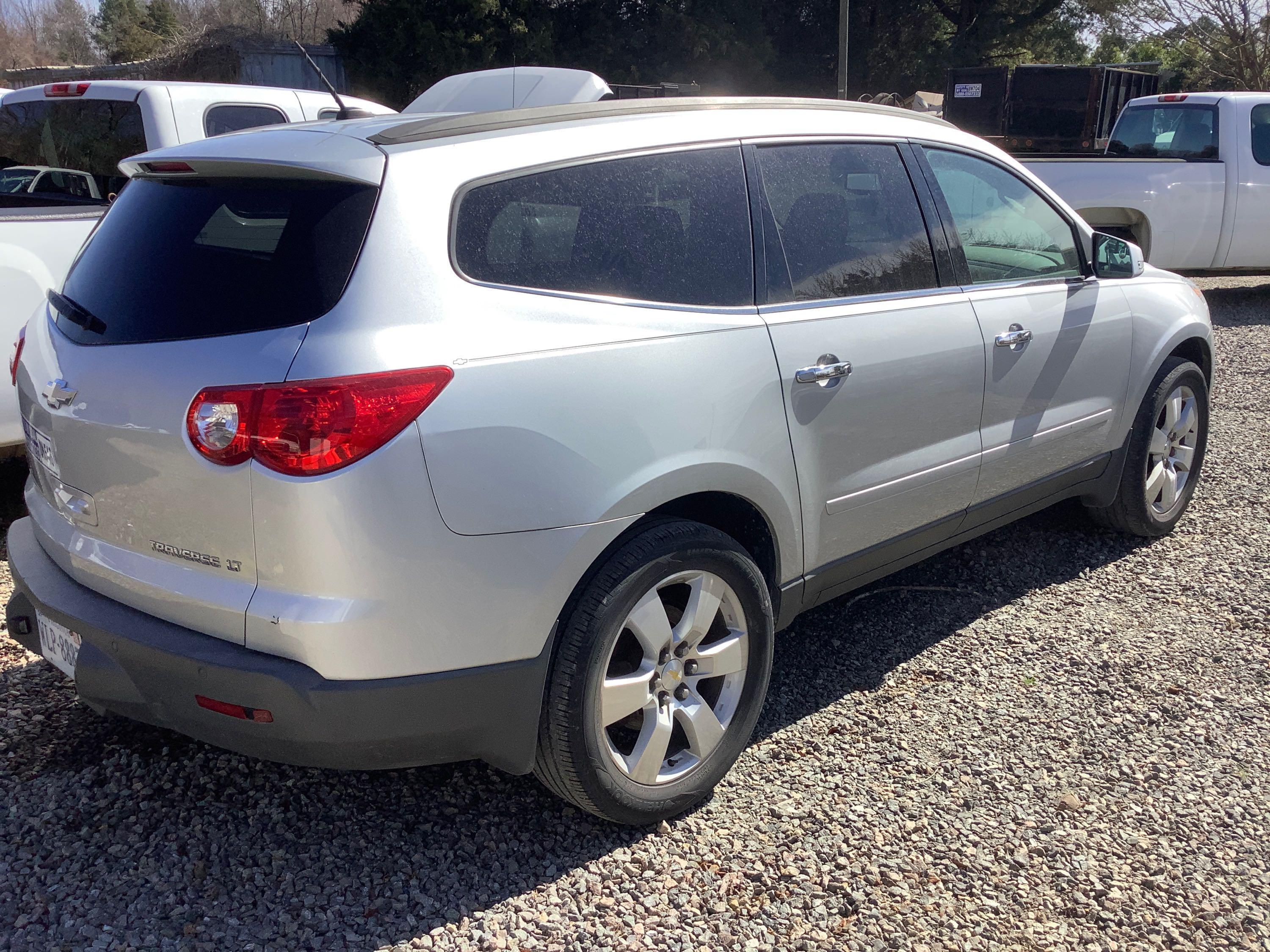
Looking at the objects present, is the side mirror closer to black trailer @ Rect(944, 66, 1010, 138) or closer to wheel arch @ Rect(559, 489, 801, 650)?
wheel arch @ Rect(559, 489, 801, 650)

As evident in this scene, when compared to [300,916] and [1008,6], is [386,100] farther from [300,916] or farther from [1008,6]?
[300,916]

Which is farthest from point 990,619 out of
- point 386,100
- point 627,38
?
point 627,38

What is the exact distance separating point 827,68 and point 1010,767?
37.8m

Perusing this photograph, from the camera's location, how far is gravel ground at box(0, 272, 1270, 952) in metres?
2.51

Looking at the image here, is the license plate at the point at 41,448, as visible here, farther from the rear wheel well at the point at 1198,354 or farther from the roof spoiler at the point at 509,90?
the rear wheel well at the point at 1198,354

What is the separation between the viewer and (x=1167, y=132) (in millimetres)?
11008

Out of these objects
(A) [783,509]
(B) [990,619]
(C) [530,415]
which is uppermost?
(C) [530,415]

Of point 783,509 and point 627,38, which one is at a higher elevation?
point 627,38

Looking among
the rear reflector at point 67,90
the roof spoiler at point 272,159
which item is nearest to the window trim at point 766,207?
the roof spoiler at point 272,159

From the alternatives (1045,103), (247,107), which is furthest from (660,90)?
(1045,103)

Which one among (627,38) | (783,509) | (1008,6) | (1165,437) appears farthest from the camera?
Answer: (1008,6)

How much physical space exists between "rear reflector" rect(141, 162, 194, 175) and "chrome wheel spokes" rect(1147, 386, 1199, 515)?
3.81 meters

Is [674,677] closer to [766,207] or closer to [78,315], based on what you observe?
[766,207]

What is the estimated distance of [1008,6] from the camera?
119ft
